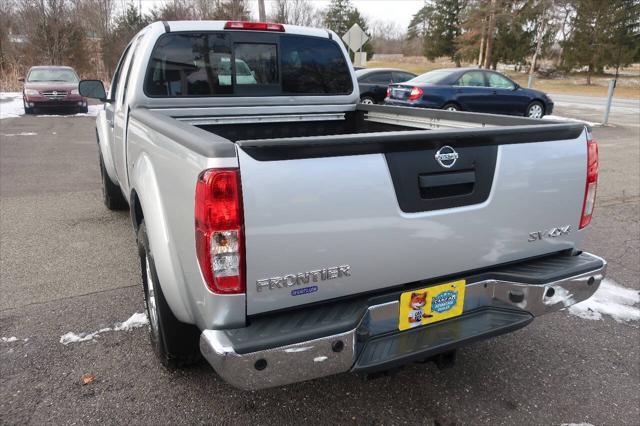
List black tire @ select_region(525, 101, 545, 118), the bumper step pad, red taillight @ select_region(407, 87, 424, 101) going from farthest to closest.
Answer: black tire @ select_region(525, 101, 545, 118) → red taillight @ select_region(407, 87, 424, 101) → the bumper step pad

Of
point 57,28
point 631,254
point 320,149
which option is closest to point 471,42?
point 57,28

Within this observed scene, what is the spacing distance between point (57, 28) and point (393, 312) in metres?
29.9

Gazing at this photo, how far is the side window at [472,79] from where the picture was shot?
12547 mm

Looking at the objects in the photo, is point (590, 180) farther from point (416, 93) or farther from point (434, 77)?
point (434, 77)

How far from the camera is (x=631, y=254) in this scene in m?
4.84

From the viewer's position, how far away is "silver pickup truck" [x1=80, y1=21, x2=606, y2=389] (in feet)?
6.04

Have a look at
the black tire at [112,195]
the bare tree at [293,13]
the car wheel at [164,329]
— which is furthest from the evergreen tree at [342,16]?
the car wheel at [164,329]

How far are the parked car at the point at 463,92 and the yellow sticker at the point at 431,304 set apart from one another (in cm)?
1016

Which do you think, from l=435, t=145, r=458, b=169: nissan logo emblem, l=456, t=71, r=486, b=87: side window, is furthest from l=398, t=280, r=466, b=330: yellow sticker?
l=456, t=71, r=486, b=87: side window

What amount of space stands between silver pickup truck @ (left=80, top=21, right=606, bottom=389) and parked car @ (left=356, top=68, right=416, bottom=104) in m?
12.4

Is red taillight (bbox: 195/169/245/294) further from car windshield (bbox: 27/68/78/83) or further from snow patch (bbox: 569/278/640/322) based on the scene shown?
car windshield (bbox: 27/68/78/83)

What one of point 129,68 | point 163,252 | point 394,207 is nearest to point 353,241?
point 394,207

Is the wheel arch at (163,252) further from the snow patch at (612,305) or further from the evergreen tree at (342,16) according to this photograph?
the evergreen tree at (342,16)

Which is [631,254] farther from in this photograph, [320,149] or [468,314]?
[320,149]
